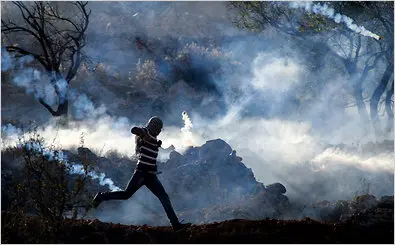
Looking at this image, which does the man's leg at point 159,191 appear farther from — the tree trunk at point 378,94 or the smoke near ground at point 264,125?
the tree trunk at point 378,94

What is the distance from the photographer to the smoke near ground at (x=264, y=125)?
55.9 ft

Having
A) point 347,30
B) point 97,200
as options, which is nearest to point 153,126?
point 97,200

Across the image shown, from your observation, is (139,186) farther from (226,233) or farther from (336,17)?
(336,17)

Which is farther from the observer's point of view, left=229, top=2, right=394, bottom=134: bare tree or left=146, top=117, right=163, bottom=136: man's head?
left=229, top=2, right=394, bottom=134: bare tree

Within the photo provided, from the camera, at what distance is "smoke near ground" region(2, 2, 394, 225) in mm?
17036

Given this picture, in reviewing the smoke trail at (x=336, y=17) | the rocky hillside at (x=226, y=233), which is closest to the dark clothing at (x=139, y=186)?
the rocky hillside at (x=226, y=233)

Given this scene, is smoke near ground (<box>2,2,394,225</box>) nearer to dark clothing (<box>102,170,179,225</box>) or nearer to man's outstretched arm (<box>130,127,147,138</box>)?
dark clothing (<box>102,170,179,225</box>)

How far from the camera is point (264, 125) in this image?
29.0 metres

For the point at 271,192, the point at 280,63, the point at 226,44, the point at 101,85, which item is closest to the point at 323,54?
the point at 280,63

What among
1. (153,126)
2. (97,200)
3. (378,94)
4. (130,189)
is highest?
(378,94)

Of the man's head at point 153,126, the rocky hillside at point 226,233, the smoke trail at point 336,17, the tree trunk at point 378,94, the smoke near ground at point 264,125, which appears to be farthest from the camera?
the smoke trail at point 336,17

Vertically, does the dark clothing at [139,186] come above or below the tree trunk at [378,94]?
below

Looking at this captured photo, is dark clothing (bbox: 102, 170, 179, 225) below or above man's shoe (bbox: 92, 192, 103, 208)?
above

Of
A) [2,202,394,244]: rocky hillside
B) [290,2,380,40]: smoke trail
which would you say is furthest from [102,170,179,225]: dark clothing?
[290,2,380,40]: smoke trail
